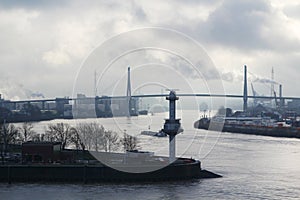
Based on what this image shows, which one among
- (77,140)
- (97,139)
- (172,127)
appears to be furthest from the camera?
(77,140)

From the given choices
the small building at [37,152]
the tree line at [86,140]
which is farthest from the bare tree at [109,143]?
the small building at [37,152]

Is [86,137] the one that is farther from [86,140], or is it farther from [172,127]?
[172,127]

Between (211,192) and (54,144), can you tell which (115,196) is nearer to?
(211,192)

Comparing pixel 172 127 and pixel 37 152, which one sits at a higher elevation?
pixel 172 127

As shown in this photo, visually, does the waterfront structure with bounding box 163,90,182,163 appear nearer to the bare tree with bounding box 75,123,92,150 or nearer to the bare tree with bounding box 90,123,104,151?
the bare tree with bounding box 90,123,104,151

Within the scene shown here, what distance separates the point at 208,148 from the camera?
42.1 feet

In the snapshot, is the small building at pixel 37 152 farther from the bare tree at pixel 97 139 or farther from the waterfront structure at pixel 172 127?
the bare tree at pixel 97 139

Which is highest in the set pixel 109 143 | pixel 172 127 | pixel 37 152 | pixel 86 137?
pixel 172 127

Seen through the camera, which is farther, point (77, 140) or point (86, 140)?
point (77, 140)

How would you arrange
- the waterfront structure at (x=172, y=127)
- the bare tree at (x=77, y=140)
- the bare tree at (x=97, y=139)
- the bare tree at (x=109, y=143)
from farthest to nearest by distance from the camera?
1. the bare tree at (x=109, y=143)
2. the bare tree at (x=77, y=140)
3. the bare tree at (x=97, y=139)
4. the waterfront structure at (x=172, y=127)

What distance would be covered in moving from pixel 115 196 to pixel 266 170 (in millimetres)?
3212

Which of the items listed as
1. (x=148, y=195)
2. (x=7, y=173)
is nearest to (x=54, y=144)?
(x=7, y=173)

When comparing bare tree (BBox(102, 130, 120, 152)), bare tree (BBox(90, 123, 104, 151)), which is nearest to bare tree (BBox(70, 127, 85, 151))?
bare tree (BBox(90, 123, 104, 151))

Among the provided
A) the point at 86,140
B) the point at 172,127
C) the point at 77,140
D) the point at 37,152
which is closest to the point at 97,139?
the point at 86,140
